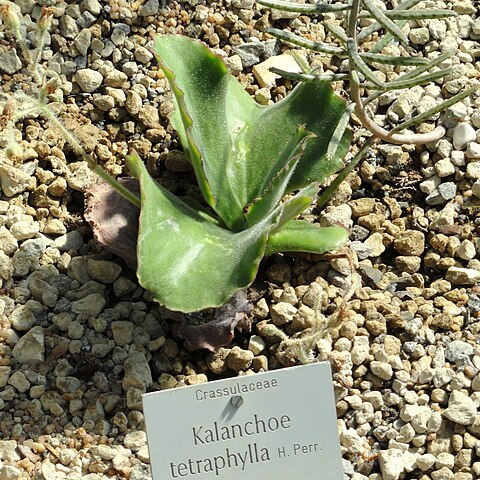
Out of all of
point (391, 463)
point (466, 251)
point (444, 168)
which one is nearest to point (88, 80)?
point (444, 168)

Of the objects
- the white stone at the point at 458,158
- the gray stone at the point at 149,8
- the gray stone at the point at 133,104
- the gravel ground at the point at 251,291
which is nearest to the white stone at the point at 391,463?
the gravel ground at the point at 251,291

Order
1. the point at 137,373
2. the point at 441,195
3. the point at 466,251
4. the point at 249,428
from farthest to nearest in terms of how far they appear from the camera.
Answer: the point at 441,195 < the point at 466,251 < the point at 137,373 < the point at 249,428

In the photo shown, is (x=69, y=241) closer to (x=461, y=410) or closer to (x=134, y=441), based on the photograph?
(x=134, y=441)

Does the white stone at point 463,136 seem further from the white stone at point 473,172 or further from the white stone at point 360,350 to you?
the white stone at point 360,350

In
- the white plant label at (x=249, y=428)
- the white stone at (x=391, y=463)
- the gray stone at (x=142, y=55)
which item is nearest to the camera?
the white plant label at (x=249, y=428)

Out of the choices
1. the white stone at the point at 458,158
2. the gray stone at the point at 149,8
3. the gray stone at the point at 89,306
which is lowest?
the gray stone at the point at 89,306

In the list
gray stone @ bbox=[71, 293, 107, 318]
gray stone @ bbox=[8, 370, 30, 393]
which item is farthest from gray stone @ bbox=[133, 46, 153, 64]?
gray stone @ bbox=[8, 370, 30, 393]
